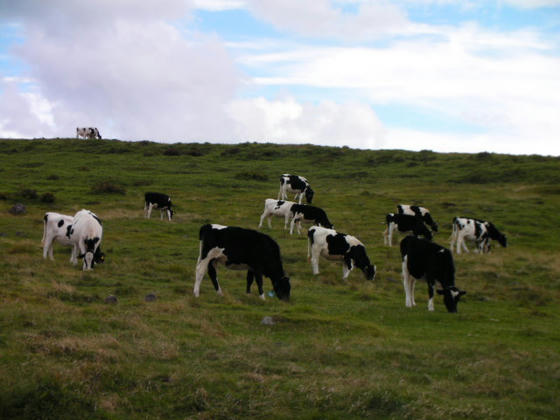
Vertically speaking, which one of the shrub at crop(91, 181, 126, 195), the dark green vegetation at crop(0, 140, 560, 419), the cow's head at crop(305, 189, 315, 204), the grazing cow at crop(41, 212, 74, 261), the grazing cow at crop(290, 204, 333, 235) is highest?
the cow's head at crop(305, 189, 315, 204)

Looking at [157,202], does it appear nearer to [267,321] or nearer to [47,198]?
[47,198]

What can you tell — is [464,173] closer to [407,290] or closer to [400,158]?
[400,158]

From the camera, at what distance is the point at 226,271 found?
20531 millimetres

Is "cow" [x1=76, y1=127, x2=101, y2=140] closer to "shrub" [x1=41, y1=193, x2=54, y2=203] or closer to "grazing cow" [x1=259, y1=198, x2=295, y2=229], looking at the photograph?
"shrub" [x1=41, y1=193, x2=54, y2=203]

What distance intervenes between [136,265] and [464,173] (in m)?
38.3

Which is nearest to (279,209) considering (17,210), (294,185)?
(294,185)

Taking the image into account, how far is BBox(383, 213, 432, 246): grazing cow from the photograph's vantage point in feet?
93.6

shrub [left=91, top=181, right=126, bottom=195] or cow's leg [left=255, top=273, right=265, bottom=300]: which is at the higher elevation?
shrub [left=91, top=181, right=126, bottom=195]

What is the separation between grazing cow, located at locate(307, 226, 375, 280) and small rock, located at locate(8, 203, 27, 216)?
1640cm

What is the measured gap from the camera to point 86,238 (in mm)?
19500

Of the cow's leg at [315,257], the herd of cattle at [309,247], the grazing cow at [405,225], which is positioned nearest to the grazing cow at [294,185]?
the herd of cattle at [309,247]

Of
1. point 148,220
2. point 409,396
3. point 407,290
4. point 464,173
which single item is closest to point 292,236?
point 148,220

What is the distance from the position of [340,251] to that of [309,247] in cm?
155

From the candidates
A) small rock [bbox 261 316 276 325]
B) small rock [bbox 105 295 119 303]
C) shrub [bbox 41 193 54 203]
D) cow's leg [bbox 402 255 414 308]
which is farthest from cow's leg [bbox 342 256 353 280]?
shrub [bbox 41 193 54 203]
